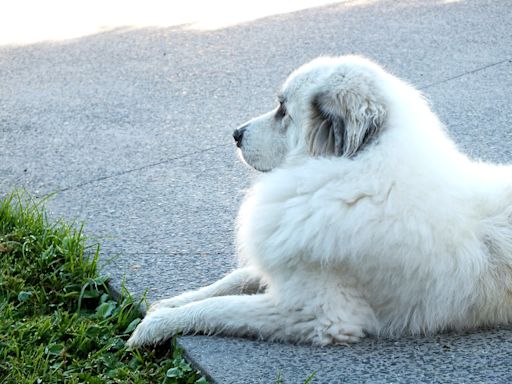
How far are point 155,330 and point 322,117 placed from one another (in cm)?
116

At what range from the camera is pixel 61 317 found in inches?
172

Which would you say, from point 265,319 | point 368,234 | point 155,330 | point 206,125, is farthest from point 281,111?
point 206,125

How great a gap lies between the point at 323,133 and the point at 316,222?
0.41 meters

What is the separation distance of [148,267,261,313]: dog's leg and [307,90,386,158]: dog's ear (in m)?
0.74

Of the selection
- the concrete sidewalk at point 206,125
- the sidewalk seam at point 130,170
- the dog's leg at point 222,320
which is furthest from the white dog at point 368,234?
the sidewalk seam at point 130,170

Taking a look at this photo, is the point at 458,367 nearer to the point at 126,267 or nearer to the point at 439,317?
the point at 439,317

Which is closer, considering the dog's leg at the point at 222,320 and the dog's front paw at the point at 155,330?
the dog's leg at the point at 222,320

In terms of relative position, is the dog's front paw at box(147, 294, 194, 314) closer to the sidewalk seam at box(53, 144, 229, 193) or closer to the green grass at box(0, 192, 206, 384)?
the green grass at box(0, 192, 206, 384)

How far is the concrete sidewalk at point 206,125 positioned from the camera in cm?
389

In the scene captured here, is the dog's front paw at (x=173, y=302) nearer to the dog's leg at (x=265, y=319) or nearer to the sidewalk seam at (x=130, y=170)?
the dog's leg at (x=265, y=319)

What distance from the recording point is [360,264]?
384 cm

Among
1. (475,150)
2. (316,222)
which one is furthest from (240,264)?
(475,150)

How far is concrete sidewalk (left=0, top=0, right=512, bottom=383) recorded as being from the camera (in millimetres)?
3887

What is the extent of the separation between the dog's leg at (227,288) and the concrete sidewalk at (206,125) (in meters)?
0.22
